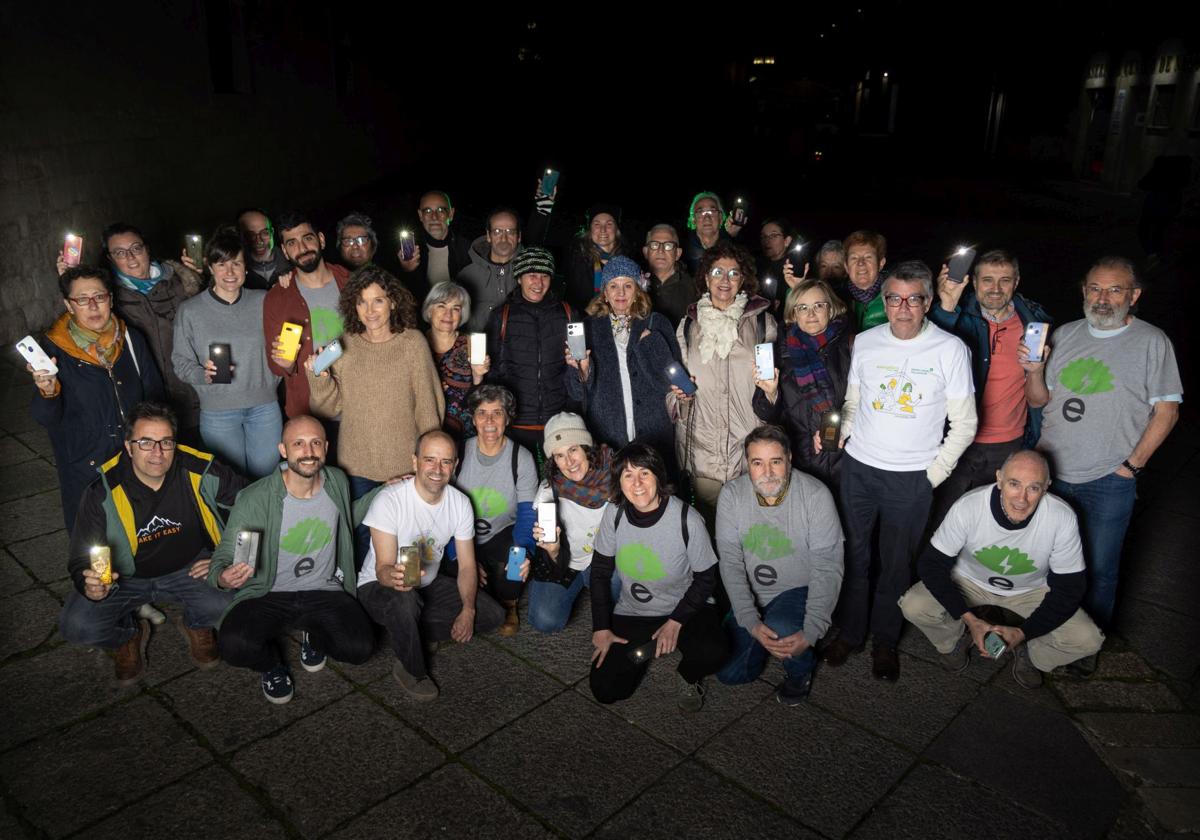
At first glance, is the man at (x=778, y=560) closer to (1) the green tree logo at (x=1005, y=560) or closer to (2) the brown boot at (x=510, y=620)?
(1) the green tree logo at (x=1005, y=560)

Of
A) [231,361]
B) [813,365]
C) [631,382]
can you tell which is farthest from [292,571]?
[813,365]

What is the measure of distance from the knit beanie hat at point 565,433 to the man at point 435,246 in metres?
2.02

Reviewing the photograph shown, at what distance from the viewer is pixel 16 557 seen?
18.6 feet

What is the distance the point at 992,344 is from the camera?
15.8 ft

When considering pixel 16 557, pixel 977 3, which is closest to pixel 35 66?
pixel 16 557

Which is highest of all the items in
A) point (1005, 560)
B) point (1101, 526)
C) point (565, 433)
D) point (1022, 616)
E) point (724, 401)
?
point (724, 401)

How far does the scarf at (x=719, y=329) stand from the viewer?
16.7 ft

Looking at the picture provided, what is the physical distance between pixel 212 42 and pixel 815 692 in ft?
47.7

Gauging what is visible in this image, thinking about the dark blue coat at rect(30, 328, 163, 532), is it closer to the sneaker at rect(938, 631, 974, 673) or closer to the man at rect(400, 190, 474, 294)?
the man at rect(400, 190, 474, 294)

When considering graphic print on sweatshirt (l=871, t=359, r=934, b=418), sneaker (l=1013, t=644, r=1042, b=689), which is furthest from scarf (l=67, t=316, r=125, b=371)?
sneaker (l=1013, t=644, r=1042, b=689)

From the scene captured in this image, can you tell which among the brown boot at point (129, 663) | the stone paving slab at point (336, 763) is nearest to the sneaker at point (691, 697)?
the stone paving slab at point (336, 763)

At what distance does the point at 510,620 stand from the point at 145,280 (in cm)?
309

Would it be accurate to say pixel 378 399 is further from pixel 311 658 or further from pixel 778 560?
pixel 778 560

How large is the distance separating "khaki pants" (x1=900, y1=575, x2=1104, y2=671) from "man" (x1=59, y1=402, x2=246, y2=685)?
3.74m
